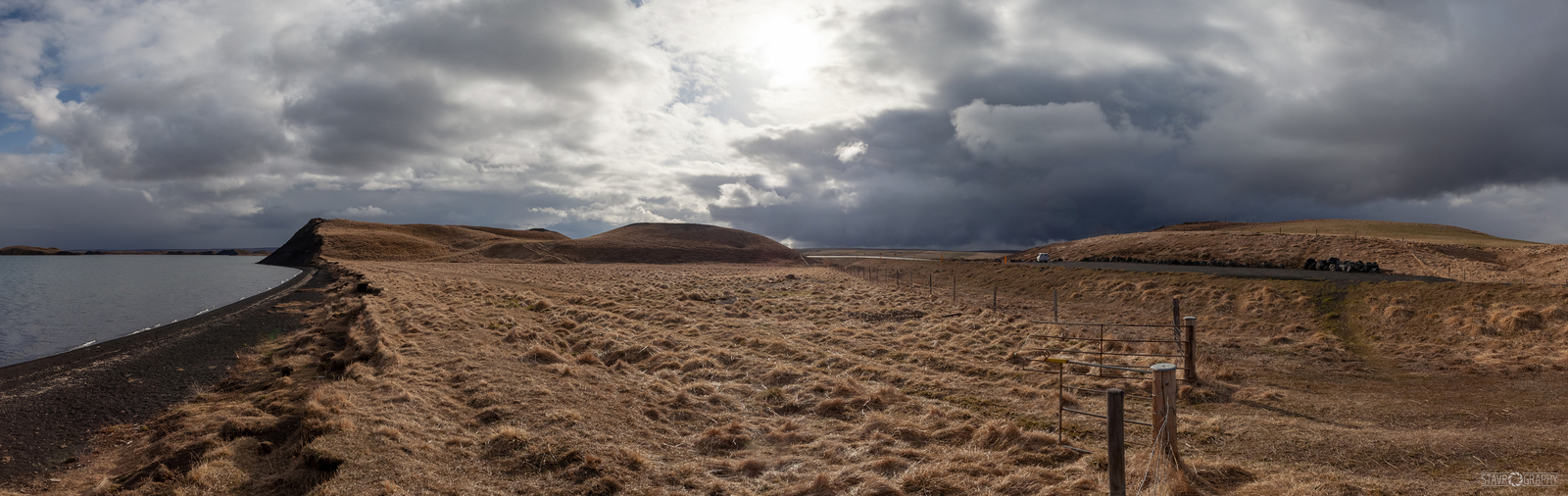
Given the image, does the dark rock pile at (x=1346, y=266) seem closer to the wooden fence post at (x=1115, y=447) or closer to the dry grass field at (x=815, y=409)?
the dry grass field at (x=815, y=409)

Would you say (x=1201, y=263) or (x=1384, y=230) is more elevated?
(x=1384, y=230)

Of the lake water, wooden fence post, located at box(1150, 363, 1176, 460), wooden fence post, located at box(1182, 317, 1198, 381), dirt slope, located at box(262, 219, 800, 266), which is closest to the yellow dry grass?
wooden fence post, located at box(1182, 317, 1198, 381)

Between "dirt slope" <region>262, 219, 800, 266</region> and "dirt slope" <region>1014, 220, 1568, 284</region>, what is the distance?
214 ft

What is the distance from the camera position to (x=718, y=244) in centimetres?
13062

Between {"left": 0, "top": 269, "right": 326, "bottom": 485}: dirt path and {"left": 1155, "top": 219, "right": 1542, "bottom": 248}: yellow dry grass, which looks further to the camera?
{"left": 1155, "top": 219, "right": 1542, "bottom": 248}: yellow dry grass

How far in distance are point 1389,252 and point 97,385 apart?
63.3 m

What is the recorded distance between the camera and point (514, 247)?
11312 centimetres

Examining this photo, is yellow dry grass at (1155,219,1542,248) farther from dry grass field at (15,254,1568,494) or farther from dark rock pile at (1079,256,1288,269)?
dry grass field at (15,254,1568,494)

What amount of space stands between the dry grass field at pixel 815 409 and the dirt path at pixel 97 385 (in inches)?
29.5

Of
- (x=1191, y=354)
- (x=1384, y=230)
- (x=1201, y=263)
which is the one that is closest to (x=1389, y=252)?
(x=1201, y=263)

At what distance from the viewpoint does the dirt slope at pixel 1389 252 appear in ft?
105

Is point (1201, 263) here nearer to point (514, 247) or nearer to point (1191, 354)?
point (1191, 354)

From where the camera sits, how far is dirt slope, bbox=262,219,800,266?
107 meters

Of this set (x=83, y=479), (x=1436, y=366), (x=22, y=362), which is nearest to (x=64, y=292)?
(x=22, y=362)
